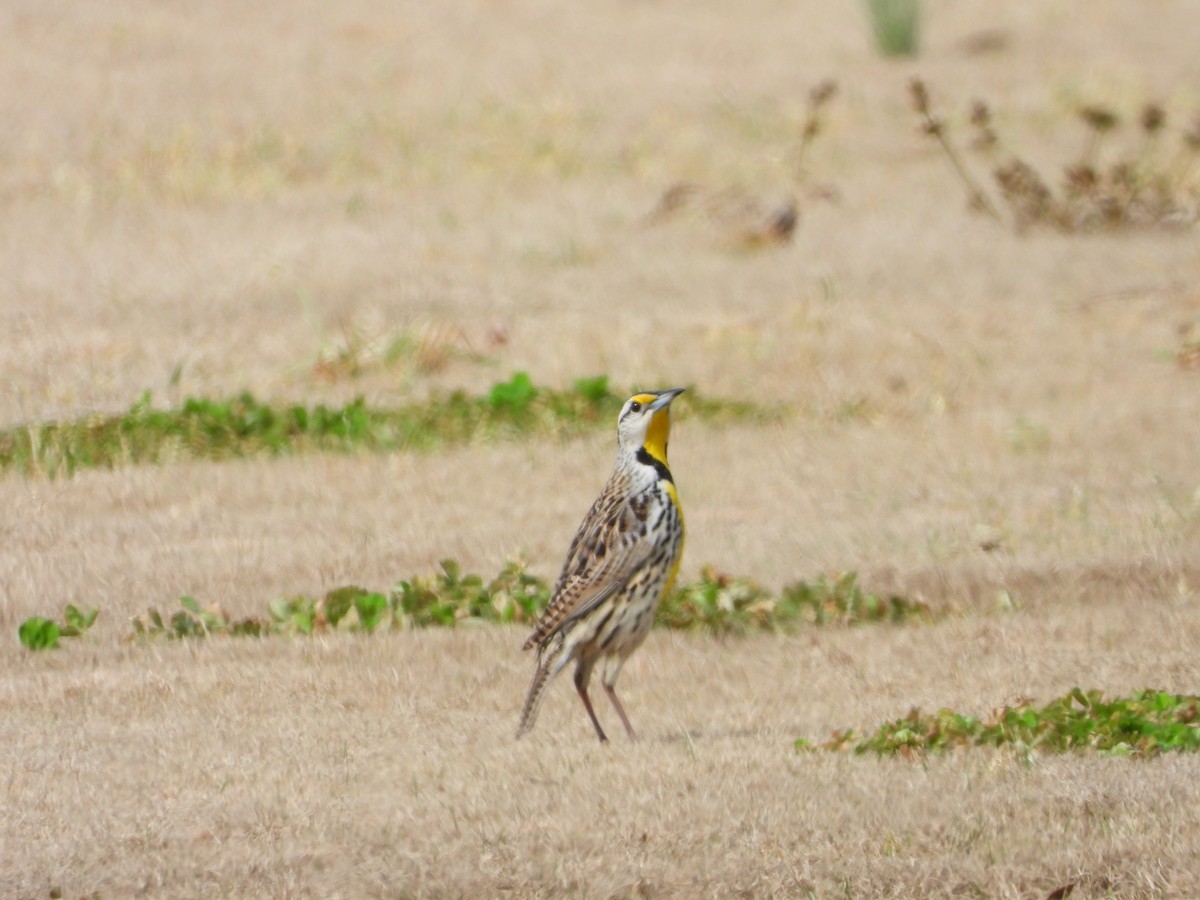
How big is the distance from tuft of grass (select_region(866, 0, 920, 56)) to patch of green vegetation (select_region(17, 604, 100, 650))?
1776 cm

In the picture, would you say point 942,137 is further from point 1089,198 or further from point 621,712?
point 621,712

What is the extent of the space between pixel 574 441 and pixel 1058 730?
5.93 metres

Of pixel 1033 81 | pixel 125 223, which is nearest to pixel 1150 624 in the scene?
pixel 125 223

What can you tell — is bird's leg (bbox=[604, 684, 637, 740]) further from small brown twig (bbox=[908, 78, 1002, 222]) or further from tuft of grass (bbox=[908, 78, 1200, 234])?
tuft of grass (bbox=[908, 78, 1200, 234])

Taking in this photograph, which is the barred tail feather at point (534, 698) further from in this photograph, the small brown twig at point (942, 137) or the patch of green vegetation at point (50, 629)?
the small brown twig at point (942, 137)

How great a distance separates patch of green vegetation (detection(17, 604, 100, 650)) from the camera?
30.0 feet

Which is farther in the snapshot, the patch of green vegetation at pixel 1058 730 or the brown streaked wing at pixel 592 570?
the brown streaked wing at pixel 592 570

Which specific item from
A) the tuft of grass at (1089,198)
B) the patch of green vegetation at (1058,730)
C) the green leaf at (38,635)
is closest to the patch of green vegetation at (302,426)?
the green leaf at (38,635)

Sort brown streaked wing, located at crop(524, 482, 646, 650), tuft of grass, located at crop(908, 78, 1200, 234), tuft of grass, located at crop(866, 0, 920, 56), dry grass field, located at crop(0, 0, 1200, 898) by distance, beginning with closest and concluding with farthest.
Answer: dry grass field, located at crop(0, 0, 1200, 898) → brown streaked wing, located at crop(524, 482, 646, 650) → tuft of grass, located at crop(908, 78, 1200, 234) → tuft of grass, located at crop(866, 0, 920, 56)

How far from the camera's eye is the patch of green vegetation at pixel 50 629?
916 cm

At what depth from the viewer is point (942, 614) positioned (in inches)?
390

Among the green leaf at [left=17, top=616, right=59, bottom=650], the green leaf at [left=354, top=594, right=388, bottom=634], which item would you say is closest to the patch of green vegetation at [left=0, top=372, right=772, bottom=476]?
the green leaf at [left=17, top=616, right=59, bottom=650]

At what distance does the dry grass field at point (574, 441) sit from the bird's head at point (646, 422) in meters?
1.12

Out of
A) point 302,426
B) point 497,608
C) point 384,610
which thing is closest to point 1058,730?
point 497,608
